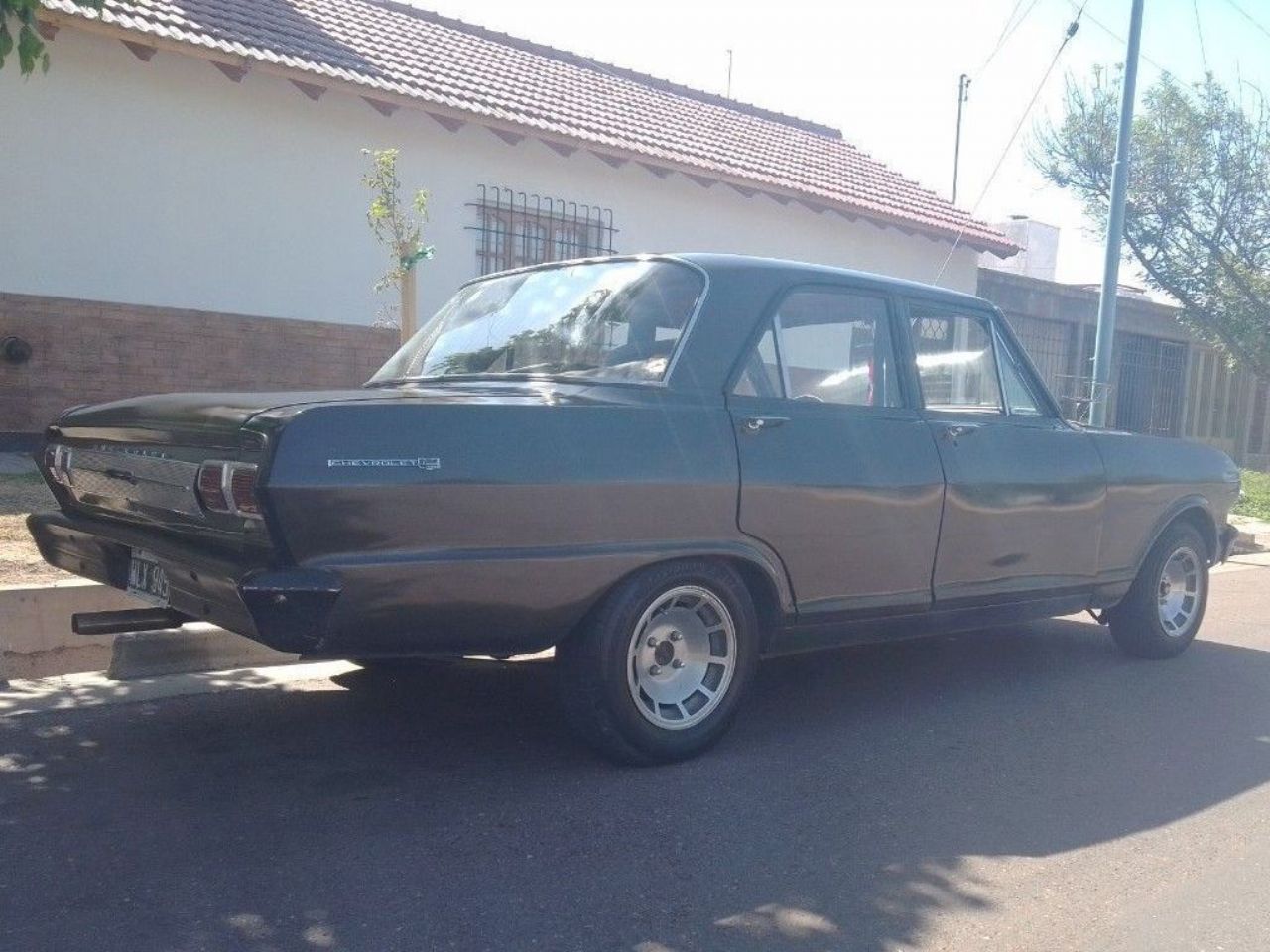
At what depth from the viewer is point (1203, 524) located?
6.69 meters

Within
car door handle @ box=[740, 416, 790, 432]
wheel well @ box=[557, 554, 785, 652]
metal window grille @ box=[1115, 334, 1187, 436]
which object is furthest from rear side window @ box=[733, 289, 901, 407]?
metal window grille @ box=[1115, 334, 1187, 436]

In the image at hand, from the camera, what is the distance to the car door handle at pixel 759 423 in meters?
4.45

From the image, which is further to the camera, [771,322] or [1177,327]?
[1177,327]

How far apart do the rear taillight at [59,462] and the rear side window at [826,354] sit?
8.00 ft

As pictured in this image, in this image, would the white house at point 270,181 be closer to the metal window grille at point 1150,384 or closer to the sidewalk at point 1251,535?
the sidewalk at point 1251,535

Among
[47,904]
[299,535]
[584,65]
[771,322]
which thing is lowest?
[47,904]

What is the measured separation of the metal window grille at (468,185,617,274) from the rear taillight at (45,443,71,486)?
774 centimetres

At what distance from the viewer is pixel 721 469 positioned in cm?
431

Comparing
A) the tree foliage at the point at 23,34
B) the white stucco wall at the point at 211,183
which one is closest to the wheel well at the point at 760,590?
the tree foliage at the point at 23,34

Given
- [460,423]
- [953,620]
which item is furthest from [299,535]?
[953,620]

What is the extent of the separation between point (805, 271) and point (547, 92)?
9.72 metres

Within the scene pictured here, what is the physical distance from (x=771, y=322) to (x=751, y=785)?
1.65 m

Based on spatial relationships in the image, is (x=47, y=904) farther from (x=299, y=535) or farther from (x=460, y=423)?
(x=460, y=423)

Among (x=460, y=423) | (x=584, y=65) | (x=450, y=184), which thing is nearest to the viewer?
(x=460, y=423)
